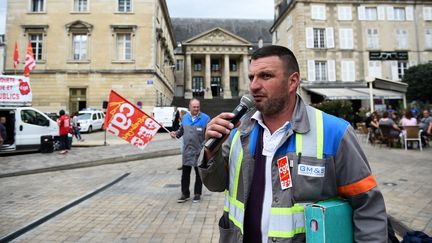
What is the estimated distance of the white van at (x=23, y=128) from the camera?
11258mm

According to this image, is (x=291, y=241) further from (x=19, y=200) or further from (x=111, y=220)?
(x=19, y=200)

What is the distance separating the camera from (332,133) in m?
1.48

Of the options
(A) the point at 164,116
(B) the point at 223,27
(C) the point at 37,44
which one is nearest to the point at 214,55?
(B) the point at 223,27

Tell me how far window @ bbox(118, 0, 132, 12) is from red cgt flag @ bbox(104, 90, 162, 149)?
74.3ft

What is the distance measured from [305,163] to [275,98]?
0.38m

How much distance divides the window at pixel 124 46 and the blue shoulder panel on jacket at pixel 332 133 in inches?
1064

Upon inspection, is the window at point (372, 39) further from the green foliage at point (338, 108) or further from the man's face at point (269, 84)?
the man's face at point (269, 84)

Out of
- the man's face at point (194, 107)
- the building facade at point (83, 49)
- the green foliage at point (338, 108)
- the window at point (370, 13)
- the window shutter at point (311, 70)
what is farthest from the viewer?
the window at point (370, 13)

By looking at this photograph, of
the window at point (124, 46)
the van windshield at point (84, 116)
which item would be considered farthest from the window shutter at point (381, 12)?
the van windshield at point (84, 116)

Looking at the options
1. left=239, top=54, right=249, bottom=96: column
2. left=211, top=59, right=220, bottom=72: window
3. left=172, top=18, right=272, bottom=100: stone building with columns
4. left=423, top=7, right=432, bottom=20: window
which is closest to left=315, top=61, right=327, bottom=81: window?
left=423, top=7, right=432, bottom=20: window

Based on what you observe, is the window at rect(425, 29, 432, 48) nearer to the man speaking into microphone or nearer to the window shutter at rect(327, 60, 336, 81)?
the window shutter at rect(327, 60, 336, 81)

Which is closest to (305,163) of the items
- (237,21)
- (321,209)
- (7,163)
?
(321,209)

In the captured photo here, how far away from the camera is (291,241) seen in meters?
1.40

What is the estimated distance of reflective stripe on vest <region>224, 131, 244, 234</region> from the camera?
157 centimetres
